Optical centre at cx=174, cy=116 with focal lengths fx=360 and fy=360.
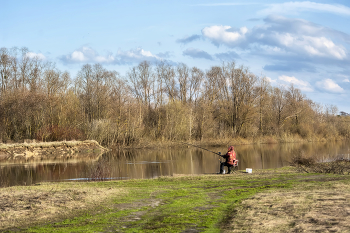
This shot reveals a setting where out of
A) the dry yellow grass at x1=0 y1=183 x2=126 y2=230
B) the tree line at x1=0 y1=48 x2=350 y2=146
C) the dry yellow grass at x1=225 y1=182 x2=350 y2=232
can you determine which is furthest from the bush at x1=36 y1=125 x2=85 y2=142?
the dry yellow grass at x1=225 y1=182 x2=350 y2=232

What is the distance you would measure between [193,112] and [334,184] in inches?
1959

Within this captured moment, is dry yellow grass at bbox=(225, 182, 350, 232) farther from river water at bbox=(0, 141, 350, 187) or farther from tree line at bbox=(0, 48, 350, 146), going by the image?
tree line at bbox=(0, 48, 350, 146)

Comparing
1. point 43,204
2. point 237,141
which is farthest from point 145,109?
point 43,204

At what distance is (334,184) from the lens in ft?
39.8

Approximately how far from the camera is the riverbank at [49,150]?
3928 cm

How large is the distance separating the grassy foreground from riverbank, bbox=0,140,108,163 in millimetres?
28476

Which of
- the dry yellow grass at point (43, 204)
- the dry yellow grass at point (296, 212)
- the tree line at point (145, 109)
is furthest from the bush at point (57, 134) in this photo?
the dry yellow grass at point (296, 212)

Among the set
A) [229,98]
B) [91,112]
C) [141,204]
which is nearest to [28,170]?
[141,204]

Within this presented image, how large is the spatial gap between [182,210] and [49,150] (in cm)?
3620

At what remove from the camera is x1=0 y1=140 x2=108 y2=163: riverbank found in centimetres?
3928

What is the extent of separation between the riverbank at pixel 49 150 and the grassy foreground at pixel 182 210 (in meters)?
28.5

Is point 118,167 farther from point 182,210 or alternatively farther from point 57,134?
A: point 57,134

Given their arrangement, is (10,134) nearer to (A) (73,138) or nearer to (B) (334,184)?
(A) (73,138)

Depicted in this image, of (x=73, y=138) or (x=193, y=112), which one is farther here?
(x=193, y=112)
